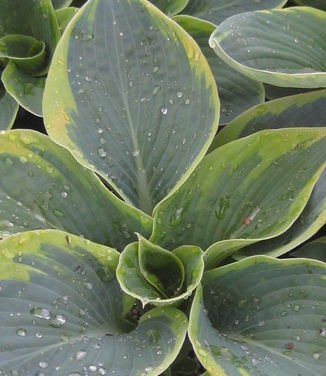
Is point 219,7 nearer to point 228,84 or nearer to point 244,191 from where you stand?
point 228,84

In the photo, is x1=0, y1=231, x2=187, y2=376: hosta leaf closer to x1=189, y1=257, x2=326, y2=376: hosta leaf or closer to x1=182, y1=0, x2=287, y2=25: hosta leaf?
x1=189, y1=257, x2=326, y2=376: hosta leaf

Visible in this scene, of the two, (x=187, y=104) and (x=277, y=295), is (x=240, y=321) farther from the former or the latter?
(x=187, y=104)

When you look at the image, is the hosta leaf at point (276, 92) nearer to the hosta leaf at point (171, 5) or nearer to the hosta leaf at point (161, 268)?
the hosta leaf at point (171, 5)

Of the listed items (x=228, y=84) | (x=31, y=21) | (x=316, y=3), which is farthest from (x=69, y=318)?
(x=316, y=3)

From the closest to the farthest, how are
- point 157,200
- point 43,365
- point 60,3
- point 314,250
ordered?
point 43,365 < point 157,200 < point 314,250 < point 60,3

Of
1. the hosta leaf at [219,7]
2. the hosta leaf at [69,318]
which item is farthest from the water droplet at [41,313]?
the hosta leaf at [219,7]

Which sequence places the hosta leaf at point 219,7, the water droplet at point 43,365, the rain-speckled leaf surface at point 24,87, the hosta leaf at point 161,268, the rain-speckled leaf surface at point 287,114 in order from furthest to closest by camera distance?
the hosta leaf at point 219,7, the rain-speckled leaf surface at point 24,87, the rain-speckled leaf surface at point 287,114, the hosta leaf at point 161,268, the water droplet at point 43,365

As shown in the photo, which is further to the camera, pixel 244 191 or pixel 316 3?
pixel 316 3
